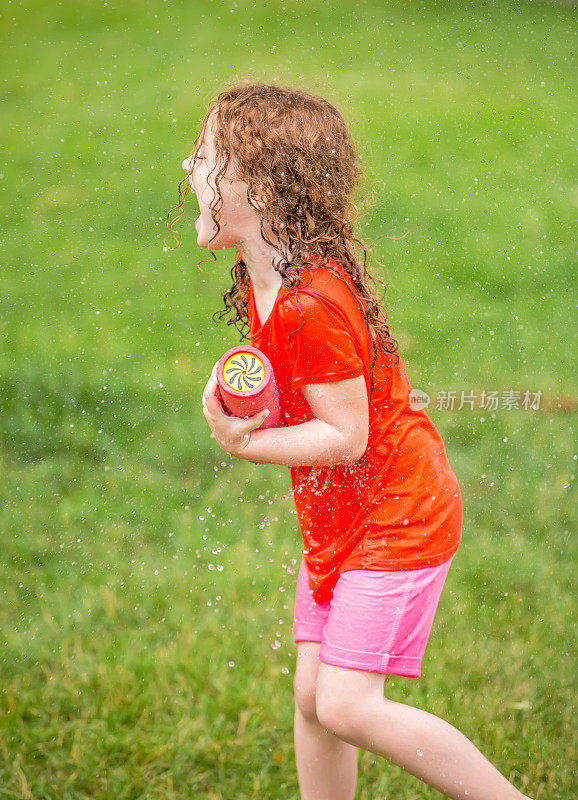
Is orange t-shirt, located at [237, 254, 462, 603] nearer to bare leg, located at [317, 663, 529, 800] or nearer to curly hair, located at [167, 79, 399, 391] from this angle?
curly hair, located at [167, 79, 399, 391]

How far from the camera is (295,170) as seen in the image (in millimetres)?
1778

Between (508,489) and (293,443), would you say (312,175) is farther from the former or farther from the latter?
(508,489)

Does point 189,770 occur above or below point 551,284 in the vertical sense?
below

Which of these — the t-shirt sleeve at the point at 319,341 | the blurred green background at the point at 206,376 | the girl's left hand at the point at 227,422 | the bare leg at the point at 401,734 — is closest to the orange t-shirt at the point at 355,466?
the t-shirt sleeve at the point at 319,341

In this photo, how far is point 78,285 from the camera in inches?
195

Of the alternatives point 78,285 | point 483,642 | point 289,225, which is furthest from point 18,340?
point 289,225

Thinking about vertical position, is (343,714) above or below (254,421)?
below

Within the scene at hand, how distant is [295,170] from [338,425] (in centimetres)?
48

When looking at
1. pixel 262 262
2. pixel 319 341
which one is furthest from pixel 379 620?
pixel 262 262

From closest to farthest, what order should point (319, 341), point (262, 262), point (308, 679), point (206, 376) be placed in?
point (319, 341)
point (262, 262)
point (308, 679)
point (206, 376)

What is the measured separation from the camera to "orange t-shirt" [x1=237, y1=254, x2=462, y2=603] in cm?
170

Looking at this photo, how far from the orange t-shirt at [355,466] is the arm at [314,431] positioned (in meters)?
0.03

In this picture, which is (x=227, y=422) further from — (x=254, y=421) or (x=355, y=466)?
(x=355, y=466)

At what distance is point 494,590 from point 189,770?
113 centimetres
